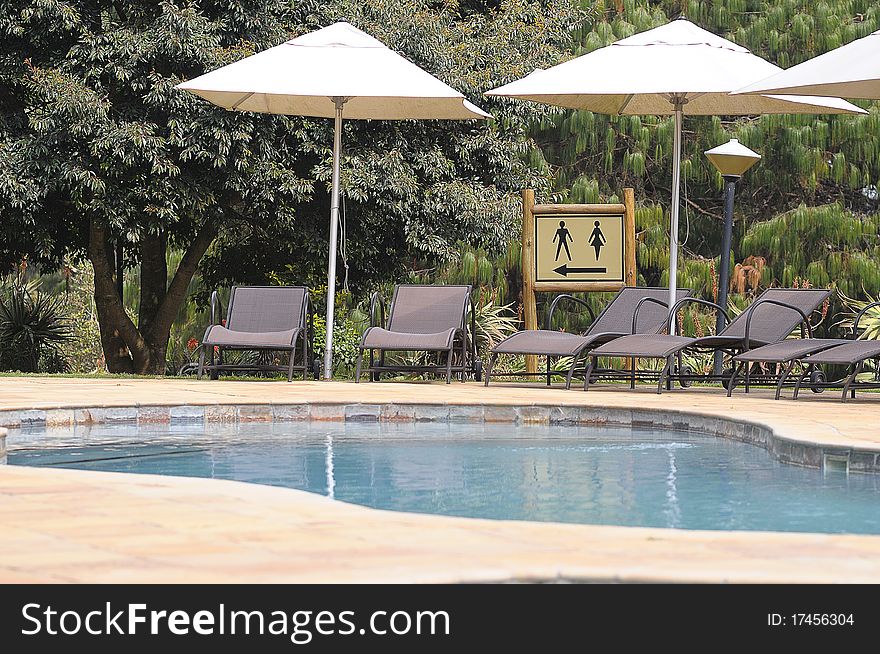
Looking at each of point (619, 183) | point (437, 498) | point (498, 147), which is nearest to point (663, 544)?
point (437, 498)

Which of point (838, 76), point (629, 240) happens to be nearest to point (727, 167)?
point (629, 240)

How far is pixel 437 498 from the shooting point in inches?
196

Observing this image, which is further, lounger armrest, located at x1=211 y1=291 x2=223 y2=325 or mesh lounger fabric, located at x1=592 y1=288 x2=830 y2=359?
lounger armrest, located at x1=211 y1=291 x2=223 y2=325

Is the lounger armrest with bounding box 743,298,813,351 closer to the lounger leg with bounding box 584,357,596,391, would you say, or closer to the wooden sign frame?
the lounger leg with bounding box 584,357,596,391

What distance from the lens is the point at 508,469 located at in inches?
229

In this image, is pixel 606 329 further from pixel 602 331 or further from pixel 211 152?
pixel 211 152

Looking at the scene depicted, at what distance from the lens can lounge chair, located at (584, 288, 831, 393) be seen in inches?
357

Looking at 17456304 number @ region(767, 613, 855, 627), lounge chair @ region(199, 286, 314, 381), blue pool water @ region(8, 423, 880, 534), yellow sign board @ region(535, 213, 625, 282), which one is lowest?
blue pool water @ region(8, 423, 880, 534)

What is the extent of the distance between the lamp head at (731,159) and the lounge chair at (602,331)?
1.08 m

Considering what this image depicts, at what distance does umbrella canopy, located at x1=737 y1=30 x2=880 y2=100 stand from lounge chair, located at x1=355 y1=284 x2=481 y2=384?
290cm

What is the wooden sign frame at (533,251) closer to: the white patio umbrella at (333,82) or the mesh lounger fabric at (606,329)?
the mesh lounger fabric at (606,329)

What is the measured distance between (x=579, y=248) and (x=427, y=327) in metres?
1.54

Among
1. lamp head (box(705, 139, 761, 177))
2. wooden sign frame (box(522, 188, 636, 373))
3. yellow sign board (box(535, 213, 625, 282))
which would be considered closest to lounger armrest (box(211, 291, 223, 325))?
wooden sign frame (box(522, 188, 636, 373))

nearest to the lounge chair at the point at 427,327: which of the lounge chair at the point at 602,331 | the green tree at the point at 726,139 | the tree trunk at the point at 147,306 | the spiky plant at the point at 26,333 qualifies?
the lounge chair at the point at 602,331
